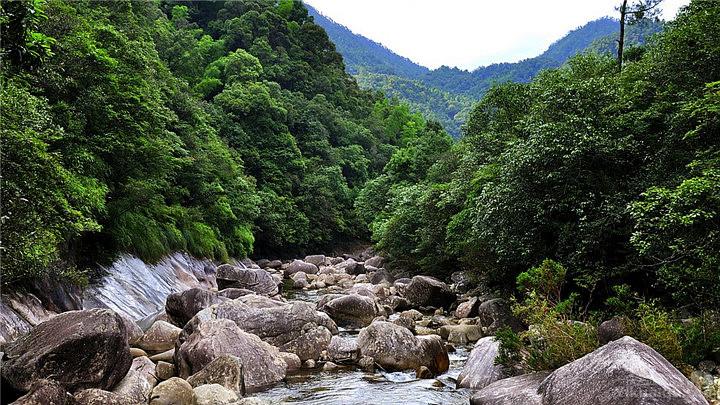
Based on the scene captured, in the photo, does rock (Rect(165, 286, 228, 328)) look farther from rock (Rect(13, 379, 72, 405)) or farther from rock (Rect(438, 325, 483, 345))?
rock (Rect(13, 379, 72, 405))

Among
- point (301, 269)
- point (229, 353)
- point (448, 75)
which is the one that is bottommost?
point (301, 269)

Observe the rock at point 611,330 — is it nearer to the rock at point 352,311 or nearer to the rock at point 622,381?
the rock at point 622,381

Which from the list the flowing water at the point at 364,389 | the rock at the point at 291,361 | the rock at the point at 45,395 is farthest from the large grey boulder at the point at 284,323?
the rock at the point at 45,395

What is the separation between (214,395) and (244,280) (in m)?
17.4

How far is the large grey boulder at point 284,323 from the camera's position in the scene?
14.0 m

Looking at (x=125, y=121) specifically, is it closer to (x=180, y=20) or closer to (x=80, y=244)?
(x=80, y=244)

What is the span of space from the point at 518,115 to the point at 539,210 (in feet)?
41.0

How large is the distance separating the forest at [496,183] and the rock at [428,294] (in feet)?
5.33

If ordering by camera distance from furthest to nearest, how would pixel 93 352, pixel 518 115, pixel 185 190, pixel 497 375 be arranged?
1. pixel 185 190
2. pixel 518 115
3. pixel 497 375
4. pixel 93 352

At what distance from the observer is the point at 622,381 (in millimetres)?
6602

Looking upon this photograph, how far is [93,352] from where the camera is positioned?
370 inches

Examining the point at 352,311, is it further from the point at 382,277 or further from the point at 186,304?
the point at 382,277

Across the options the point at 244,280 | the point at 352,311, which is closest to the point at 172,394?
the point at 352,311

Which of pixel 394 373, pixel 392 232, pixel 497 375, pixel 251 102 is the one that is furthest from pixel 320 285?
pixel 251 102
